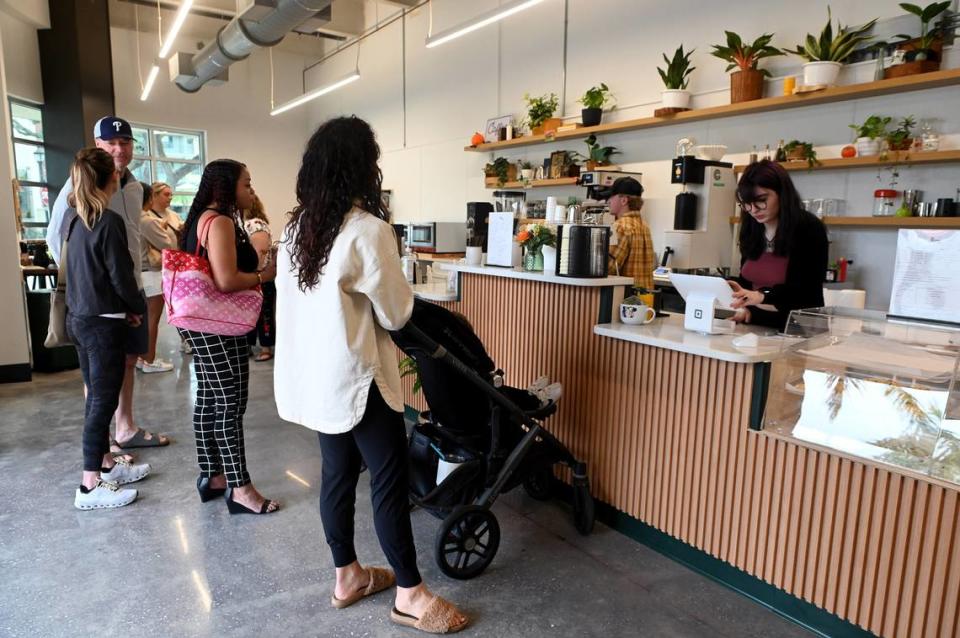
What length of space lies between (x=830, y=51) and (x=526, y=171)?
316cm

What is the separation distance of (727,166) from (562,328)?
Result: 97.4 inches

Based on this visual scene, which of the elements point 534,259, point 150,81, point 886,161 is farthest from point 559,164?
point 150,81

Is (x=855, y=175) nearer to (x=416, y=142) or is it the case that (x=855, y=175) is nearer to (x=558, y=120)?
(x=558, y=120)

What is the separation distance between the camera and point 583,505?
272 centimetres

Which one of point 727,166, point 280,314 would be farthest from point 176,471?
point 727,166

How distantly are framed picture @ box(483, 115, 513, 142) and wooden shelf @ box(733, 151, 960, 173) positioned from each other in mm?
3442

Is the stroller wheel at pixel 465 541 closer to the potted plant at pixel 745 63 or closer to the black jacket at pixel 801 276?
the black jacket at pixel 801 276

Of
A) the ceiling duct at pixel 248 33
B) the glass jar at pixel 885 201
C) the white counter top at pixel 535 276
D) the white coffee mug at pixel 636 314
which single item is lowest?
the white coffee mug at pixel 636 314

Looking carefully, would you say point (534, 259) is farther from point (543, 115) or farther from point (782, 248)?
point (543, 115)

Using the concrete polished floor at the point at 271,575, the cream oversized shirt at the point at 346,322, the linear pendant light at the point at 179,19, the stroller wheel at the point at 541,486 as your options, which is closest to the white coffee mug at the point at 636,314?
the stroller wheel at the point at 541,486

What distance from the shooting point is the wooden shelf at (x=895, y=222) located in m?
3.67

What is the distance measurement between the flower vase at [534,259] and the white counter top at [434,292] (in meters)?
0.70

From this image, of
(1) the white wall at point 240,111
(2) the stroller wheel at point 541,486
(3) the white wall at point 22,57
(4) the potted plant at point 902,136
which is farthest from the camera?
(1) the white wall at point 240,111

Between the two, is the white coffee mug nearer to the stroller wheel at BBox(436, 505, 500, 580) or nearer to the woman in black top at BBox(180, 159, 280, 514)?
the stroller wheel at BBox(436, 505, 500, 580)
